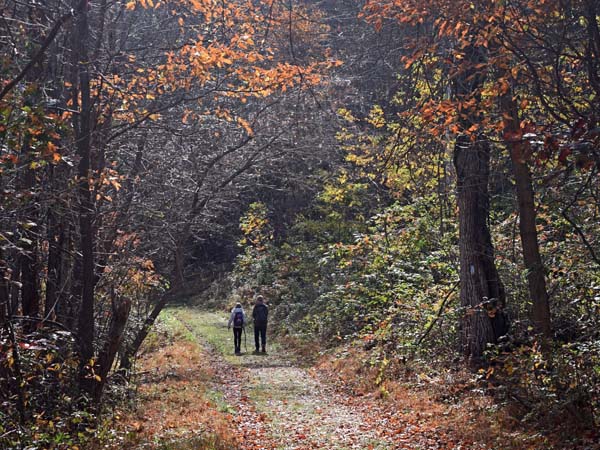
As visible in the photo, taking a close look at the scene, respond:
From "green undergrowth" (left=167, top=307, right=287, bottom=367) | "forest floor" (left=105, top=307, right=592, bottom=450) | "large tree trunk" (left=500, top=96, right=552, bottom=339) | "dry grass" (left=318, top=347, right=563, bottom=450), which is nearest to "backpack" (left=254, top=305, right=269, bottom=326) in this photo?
"green undergrowth" (left=167, top=307, right=287, bottom=367)

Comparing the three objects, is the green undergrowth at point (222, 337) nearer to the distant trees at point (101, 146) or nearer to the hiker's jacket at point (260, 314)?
the hiker's jacket at point (260, 314)

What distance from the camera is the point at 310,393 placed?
45.3 ft

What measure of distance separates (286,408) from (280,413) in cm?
46

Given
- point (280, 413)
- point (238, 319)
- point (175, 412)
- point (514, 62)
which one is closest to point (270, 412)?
point (280, 413)

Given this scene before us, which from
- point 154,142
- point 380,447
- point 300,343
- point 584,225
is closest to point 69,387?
point 380,447

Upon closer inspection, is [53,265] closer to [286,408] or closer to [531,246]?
[286,408]

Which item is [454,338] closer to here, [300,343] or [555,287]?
[555,287]

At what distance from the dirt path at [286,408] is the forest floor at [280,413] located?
0.02 metres

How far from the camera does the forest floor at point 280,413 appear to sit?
354 inches

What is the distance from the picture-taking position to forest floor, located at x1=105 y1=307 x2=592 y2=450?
9.00m

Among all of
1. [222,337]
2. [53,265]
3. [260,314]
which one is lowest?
[222,337]

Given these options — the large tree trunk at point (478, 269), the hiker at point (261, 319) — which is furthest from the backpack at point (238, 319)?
the large tree trunk at point (478, 269)

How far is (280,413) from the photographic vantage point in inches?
461

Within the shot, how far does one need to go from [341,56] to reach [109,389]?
988cm
